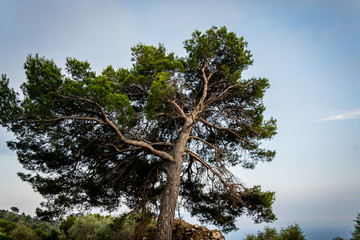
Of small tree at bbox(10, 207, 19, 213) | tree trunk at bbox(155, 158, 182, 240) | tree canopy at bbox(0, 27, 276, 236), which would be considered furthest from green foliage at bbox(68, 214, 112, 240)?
small tree at bbox(10, 207, 19, 213)

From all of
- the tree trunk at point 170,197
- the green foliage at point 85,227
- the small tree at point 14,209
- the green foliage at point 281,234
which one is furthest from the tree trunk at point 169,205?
the small tree at point 14,209

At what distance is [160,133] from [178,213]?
3737 millimetres

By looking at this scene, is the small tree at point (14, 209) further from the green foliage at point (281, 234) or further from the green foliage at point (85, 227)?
the green foliage at point (281, 234)

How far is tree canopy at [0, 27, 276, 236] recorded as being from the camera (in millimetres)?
6387

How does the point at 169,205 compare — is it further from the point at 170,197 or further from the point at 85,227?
the point at 85,227

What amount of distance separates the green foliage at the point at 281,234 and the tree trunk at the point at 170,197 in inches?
255

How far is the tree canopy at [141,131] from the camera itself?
21.0 ft

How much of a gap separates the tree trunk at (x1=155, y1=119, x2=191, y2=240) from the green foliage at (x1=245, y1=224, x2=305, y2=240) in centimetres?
647

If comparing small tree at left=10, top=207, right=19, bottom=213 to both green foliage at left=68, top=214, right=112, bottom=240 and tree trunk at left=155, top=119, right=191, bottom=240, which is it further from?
tree trunk at left=155, top=119, right=191, bottom=240

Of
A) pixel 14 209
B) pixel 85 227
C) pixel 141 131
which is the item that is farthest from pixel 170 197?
pixel 14 209

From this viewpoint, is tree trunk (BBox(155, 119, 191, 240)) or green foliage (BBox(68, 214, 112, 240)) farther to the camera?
green foliage (BBox(68, 214, 112, 240))

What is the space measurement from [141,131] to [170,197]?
2.81 meters

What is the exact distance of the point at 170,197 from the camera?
6.48m

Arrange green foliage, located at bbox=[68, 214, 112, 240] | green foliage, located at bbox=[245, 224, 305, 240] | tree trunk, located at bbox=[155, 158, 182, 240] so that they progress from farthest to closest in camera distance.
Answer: green foliage, located at bbox=[68, 214, 112, 240] < green foliage, located at bbox=[245, 224, 305, 240] < tree trunk, located at bbox=[155, 158, 182, 240]
